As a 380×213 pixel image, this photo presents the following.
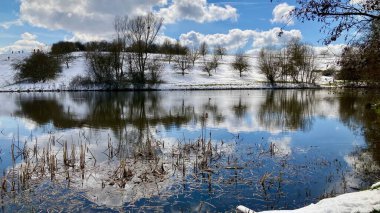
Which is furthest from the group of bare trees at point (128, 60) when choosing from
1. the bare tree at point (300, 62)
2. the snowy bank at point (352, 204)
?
the snowy bank at point (352, 204)

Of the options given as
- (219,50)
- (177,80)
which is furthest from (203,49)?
(177,80)

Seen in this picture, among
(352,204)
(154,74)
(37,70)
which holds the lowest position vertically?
(352,204)

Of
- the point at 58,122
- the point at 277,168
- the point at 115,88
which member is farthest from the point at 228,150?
the point at 115,88

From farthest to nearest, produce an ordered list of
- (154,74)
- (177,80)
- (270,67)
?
(177,80)
(270,67)
(154,74)

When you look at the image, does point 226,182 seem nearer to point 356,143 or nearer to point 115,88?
point 356,143

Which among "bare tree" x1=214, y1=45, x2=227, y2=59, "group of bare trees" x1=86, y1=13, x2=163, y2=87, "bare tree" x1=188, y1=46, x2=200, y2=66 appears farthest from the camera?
"bare tree" x1=214, y1=45, x2=227, y2=59

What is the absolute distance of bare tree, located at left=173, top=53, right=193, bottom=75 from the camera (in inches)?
3669

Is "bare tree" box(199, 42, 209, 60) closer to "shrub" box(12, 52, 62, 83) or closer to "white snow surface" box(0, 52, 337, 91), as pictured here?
"white snow surface" box(0, 52, 337, 91)

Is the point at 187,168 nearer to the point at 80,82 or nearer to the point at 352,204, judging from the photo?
the point at 352,204

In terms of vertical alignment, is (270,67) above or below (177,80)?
above

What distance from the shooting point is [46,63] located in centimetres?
8256

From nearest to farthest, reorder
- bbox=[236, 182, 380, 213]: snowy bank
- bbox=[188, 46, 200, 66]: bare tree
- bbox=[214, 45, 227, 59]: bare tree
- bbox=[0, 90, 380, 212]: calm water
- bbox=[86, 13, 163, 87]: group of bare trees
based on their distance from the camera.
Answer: bbox=[236, 182, 380, 213]: snowy bank → bbox=[0, 90, 380, 212]: calm water → bbox=[86, 13, 163, 87]: group of bare trees → bbox=[188, 46, 200, 66]: bare tree → bbox=[214, 45, 227, 59]: bare tree

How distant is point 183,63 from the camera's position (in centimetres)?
9544

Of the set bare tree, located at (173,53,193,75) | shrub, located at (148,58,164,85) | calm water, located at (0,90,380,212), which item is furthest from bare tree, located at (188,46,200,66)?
calm water, located at (0,90,380,212)
